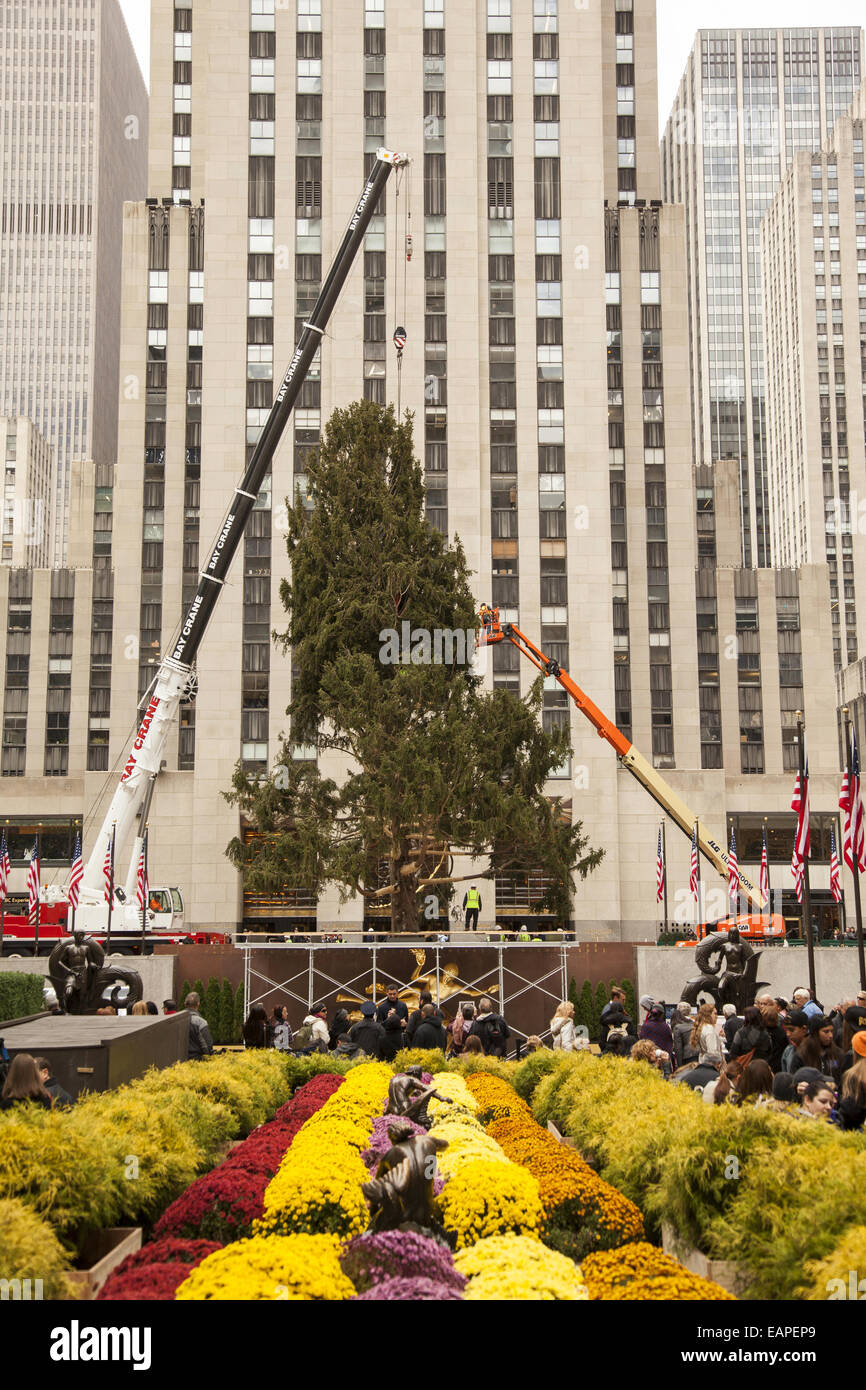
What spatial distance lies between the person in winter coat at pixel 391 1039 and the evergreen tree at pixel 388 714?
12813 mm

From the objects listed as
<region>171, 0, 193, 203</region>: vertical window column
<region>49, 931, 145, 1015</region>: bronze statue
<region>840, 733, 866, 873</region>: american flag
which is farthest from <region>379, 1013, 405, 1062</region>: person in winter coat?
<region>171, 0, 193, 203</region>: vertical window column

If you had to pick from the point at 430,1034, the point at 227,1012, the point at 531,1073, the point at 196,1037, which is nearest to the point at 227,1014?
the point at 227,1012

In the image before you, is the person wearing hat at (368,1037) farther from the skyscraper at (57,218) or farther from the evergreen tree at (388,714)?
the skyscraper at (57,218)

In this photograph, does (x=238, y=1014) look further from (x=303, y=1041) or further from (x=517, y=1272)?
(x=517, y=1272)

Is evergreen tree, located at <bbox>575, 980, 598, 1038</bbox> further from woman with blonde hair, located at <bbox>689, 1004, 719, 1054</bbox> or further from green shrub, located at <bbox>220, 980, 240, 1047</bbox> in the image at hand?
woman with blonde hair, located at <bbox>689, 1004, 719, 1054</bbox>

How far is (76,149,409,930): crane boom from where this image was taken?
128 feet

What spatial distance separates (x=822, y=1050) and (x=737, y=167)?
180067 mm

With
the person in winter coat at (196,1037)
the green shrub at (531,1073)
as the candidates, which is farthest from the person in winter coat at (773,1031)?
the person in winter coat at (196,1037)

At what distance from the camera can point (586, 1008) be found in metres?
39.7

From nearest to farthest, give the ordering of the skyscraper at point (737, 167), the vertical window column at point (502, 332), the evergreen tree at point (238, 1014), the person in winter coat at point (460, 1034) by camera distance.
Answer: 1. the person in winter coat at point (460, 1034)
2. the evergreen tree at point (238, 1014)
3. the vertical window column at point (502, 332)
4. the skyscraper at point (737, 167)

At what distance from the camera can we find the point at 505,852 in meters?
41.3

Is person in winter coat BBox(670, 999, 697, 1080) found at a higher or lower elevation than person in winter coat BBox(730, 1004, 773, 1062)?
lower

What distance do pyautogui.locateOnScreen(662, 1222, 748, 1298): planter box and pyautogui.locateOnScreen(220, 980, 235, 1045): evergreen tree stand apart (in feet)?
98.7

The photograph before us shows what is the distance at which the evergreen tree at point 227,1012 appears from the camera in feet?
130
